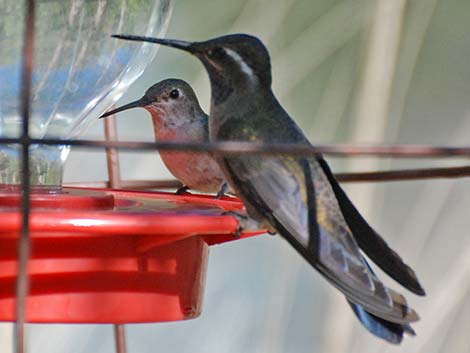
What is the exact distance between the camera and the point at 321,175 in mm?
1996

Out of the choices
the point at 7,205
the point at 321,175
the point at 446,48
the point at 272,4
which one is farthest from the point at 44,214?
the point at 446,48

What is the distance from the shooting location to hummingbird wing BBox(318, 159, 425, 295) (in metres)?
1.71

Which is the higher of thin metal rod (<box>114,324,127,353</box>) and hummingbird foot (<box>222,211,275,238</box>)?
hummingbird foot (<box>222,211,275,238</box>)

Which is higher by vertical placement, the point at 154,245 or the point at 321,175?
the point at 321,175

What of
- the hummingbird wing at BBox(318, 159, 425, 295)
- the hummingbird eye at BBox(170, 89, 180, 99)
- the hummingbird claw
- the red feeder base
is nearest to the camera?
the red feeder base

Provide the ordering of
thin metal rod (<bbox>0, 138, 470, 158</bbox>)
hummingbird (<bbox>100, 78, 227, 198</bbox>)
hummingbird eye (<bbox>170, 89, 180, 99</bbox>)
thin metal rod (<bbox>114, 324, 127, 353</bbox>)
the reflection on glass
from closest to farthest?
thin metal rod (<bbox>0, 138, 470, 158</bbox>), the reflection on glass, thin metal rod (<bbox>114, 324, 127, 353</bbox>), hummingbird (<bbox>100, 78, 227, 198</bbox>), hummingbird eye (<bbox>170, 89, 180, 99</bbox>)

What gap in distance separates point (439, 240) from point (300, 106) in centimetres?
83

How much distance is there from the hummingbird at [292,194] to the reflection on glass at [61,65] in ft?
0.51

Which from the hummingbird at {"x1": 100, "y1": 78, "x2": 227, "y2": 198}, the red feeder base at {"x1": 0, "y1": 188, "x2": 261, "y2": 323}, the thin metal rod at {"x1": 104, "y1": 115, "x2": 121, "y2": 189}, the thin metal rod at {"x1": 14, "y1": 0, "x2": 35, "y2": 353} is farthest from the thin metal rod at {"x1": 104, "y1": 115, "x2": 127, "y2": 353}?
the thin metal rod at {"x1": 14, "y1": 0, "x2": 35, "y2": 353}

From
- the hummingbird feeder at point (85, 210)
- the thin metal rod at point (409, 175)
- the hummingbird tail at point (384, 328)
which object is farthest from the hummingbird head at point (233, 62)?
the hummingbird tail at point (384, 328)

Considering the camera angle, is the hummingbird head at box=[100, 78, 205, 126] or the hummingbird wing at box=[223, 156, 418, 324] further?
the hummingbird head at box=[100, 78, 205, 126]

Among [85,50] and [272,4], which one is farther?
[272,4]

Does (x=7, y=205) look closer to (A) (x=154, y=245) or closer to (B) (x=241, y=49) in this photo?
(A) (x=154, y=245)

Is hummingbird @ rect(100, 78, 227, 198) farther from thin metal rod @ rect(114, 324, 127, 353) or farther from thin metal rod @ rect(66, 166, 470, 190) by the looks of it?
thin metal rod @ rect(114, 324, 127, 353)
